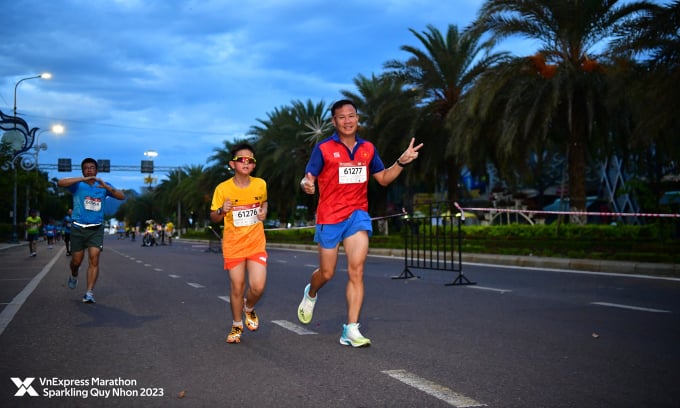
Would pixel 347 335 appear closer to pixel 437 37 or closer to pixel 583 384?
pixel 583 384

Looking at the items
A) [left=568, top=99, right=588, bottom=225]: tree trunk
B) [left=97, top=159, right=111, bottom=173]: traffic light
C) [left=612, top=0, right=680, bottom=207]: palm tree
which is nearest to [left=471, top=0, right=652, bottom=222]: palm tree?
[left=568, top=99, right=588, bottom=225]: tree trunk

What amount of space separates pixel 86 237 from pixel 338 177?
4984 millimetres

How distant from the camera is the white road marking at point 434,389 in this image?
4.19m

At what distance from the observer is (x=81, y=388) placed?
473 cm

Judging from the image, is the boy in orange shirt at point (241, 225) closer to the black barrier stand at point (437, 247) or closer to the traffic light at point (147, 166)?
the black barrier stand at point (437, 247)

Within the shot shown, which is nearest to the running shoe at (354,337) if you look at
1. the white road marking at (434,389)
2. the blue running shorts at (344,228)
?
the blue running shorts at (344,228)

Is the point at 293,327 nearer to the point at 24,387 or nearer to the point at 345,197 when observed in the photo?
the point at 345,197

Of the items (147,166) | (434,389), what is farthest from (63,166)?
(434,389)

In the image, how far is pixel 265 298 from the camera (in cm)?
1031

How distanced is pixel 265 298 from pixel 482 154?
1762cm

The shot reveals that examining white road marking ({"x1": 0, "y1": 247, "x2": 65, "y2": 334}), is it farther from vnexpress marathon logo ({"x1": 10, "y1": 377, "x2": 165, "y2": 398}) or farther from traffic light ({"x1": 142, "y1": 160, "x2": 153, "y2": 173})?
traffic light ({"x1": 142, "y1": 160, "x2": 153, "y2": 173})

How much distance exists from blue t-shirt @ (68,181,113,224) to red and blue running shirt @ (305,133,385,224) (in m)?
4.52

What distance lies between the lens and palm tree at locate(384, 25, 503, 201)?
28109 mm

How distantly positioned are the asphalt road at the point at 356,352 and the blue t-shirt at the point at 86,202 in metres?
1.16
